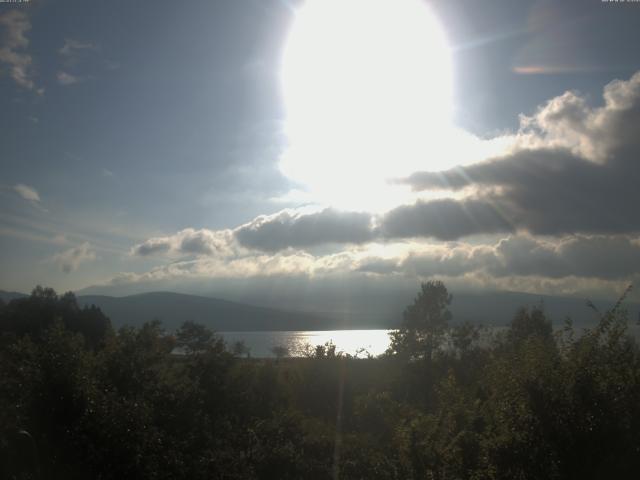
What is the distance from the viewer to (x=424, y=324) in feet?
200

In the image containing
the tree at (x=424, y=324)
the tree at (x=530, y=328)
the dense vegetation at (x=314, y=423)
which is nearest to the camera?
the dense vegetation at (x=314, y=423)

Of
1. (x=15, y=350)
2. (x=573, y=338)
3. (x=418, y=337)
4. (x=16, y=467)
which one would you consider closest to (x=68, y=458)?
(x=16, y=467)

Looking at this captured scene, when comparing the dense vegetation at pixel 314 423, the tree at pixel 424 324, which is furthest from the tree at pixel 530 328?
the tree at pixel 424 324

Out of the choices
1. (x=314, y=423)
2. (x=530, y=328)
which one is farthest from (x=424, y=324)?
(x=314, y=423)

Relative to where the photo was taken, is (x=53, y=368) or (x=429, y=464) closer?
(x=429, y=464)

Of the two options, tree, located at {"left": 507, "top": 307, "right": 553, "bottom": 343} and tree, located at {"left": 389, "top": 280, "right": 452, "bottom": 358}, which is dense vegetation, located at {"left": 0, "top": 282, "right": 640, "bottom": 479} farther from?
tree, located at {"left": 389, "top": 280, "right": 452, "bottom": 358}

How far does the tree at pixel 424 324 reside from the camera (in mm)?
53125

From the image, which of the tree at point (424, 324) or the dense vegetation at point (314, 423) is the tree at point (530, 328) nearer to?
the dense vegetation at point (314, 423)

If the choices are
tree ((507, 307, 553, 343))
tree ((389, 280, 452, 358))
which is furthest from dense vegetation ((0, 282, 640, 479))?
tree ((389, 280, 452, 358))

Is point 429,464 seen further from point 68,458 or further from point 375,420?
point 375,420

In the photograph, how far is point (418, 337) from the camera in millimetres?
57219

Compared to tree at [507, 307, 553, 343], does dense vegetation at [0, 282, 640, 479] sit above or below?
below

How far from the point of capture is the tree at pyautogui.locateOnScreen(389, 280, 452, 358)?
53.1 meters

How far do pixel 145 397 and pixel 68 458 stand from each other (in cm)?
326
